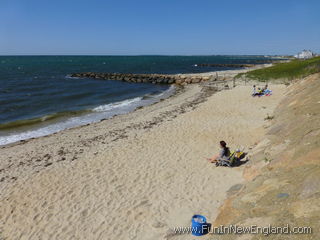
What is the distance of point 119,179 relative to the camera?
29.4 feet

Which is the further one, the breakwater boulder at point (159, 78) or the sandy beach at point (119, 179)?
the breakwater boulder at point (159, 78)

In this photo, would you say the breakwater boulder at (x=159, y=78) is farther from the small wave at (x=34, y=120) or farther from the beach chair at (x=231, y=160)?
the beach chair at (x=231, y=160)

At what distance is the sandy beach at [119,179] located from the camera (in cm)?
666

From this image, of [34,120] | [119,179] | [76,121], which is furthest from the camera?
[34,120]

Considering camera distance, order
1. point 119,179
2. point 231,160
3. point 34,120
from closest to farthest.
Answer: point 119,179
point 231,160
point 34,120

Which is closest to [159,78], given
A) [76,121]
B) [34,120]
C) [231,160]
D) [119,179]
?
[76,121]

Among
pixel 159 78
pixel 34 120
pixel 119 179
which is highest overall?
pixel 159 78

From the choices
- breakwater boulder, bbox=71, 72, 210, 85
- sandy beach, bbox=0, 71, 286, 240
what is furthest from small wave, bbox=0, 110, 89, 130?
breakwater boulder, bbox=71, 72, 210, 85

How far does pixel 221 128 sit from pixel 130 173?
271 inches

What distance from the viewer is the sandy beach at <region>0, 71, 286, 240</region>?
6.66 metres

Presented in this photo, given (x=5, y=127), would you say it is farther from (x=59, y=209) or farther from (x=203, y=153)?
(x=203, y=153)

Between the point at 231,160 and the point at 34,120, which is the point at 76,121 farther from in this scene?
the point at 231,160

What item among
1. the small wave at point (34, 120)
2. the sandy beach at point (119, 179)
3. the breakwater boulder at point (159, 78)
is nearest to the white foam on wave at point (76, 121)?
the small wave at point (34, 120)

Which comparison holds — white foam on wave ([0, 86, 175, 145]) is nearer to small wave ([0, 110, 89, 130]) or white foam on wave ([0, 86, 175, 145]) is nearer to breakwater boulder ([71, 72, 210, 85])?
small wave ([0, 110, 89, 130])
